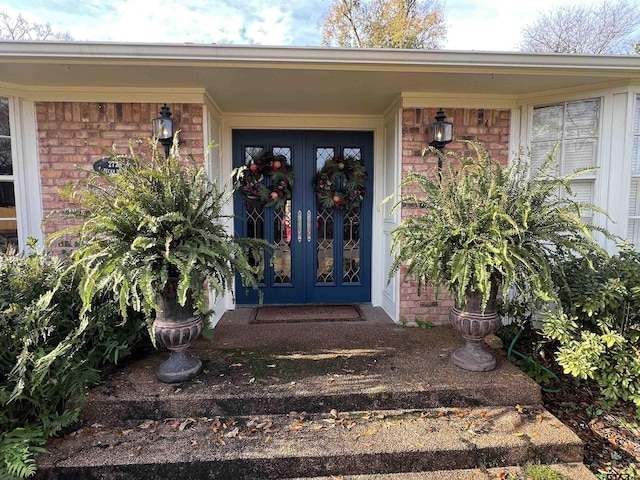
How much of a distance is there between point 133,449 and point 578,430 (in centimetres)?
260

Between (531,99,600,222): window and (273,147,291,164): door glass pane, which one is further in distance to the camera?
(273,147,291,164): door glass pane

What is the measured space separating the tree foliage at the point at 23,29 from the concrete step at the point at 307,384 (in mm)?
9648

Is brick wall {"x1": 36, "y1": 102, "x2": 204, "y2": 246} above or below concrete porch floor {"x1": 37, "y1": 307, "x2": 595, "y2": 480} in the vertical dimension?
above

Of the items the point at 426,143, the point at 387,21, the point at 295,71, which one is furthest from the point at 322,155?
the point at 387,21

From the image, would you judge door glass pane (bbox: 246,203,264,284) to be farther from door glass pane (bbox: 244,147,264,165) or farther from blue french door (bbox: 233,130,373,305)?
door glass pane (bbox: 244,147,264,165)

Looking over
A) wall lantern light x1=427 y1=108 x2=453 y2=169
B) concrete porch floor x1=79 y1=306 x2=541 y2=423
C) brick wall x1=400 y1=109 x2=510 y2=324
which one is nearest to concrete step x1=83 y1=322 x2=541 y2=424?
concrete porch floor x1=79 y1=306 x2=541 y2=423

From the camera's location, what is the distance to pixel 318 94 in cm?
328

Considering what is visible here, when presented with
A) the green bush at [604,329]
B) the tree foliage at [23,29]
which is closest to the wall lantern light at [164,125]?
the green bush at [604,329]

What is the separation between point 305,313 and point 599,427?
2518 mm

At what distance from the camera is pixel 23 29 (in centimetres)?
880

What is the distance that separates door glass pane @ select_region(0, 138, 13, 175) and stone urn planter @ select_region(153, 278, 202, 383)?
228 cm

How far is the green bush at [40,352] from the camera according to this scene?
1752mm

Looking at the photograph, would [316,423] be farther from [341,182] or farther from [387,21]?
[387,21]

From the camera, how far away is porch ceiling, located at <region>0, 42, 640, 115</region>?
253 cm
